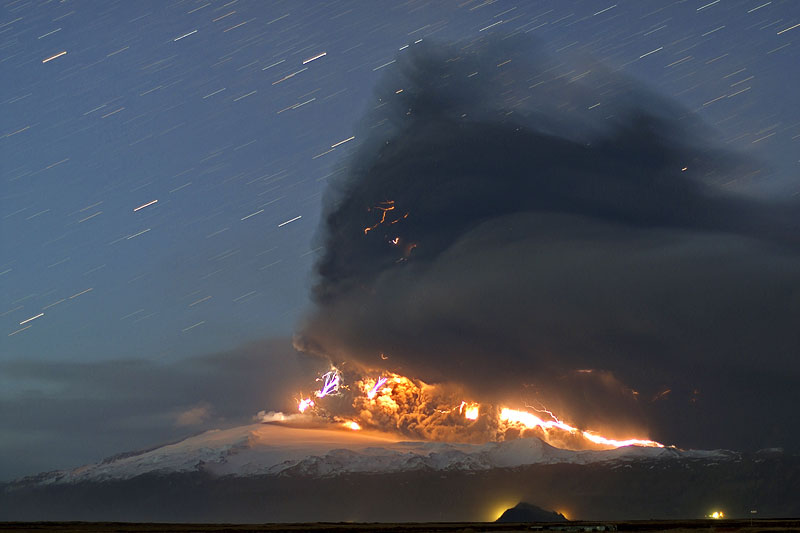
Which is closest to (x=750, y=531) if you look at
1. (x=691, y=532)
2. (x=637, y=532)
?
(x=691, y=532)

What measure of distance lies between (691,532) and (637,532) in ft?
92.5

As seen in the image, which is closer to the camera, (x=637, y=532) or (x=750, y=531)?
(x=750, y=531)

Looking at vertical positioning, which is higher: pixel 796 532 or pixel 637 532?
pixel 796 532

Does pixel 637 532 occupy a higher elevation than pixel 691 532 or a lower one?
lower

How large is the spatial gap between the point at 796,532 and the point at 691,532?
21.3 m

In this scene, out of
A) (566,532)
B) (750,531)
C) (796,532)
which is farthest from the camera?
(566,532)

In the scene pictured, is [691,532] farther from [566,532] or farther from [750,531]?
[566,532]

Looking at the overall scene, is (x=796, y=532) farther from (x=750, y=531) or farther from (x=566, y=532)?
(x=566, y=532)

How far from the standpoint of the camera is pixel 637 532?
199 meters

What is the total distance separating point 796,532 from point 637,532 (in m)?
47.4

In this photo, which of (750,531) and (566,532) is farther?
(566,532)

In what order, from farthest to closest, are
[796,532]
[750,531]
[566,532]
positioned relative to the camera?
1. [566,532]
2. [750,531]
3. [796,532]

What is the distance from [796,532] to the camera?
156625 millimetres

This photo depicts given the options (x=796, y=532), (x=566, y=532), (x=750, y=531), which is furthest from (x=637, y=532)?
(x=796, y=532)
